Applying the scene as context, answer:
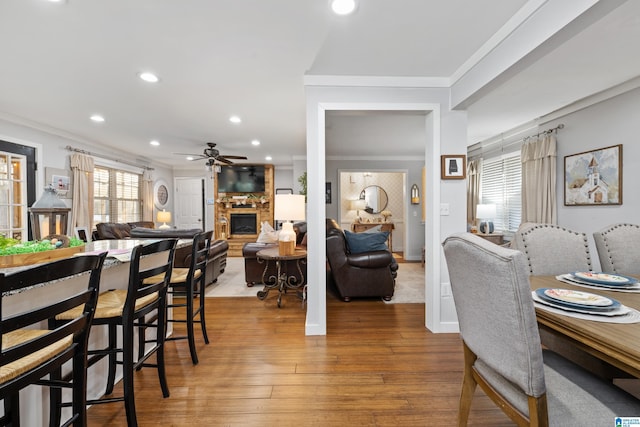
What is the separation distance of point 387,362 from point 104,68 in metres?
3.54

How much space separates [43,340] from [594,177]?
15.7 ft

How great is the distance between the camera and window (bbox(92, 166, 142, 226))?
609 cm

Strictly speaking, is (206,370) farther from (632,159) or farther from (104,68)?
(632,159)

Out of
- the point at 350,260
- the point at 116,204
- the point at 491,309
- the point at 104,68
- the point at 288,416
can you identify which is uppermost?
the point at 104,68

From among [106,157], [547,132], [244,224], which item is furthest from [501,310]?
[244,224]

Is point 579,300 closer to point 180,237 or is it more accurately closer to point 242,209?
point 180,237

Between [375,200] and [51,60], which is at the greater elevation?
[51,60]

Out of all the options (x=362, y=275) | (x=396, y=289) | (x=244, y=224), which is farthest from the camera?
(x=244, y=224)

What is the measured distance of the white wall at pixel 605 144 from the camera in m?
2.91

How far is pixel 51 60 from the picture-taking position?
2.48 m

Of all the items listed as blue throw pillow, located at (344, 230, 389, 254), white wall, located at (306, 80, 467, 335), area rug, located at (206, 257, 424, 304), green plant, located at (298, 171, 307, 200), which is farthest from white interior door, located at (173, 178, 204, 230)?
white wall, located at (306, 80, 467, 335)

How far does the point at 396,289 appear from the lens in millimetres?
4195

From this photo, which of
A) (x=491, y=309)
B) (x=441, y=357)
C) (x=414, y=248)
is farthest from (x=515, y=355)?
(x=414, y=248)

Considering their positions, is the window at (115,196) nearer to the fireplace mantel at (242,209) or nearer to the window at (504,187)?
the fireplace mantel at (242,209)
